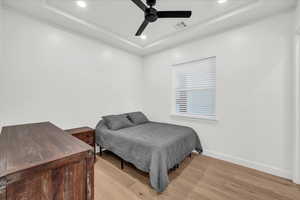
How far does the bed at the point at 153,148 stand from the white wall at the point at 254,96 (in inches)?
23.7

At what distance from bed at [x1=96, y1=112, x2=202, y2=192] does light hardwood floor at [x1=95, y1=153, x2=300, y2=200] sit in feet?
0.75

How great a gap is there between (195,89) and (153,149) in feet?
6.32

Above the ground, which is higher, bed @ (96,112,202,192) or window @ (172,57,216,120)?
window @ (172,57,216,120)

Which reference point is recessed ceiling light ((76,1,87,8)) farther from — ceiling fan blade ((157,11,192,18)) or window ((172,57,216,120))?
window ((172,57,216,120))

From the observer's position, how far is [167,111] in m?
3.60

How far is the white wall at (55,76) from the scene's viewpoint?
2031 mm

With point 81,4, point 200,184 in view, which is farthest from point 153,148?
point 81,4

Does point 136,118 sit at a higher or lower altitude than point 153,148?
higher

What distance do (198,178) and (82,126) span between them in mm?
2532

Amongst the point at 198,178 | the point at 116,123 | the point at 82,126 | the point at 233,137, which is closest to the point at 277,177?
the point at 233,137

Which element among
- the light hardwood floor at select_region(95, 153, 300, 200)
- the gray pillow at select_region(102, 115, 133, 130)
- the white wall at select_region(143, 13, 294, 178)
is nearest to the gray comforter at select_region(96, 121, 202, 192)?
the gray pillow at select_region(102, 115, 133, 130)

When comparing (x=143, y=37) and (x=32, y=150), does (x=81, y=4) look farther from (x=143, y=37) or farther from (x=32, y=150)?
(x=32, y=150)

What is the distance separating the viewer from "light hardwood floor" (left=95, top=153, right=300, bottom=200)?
1.67 m

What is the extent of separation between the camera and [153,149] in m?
1.86
